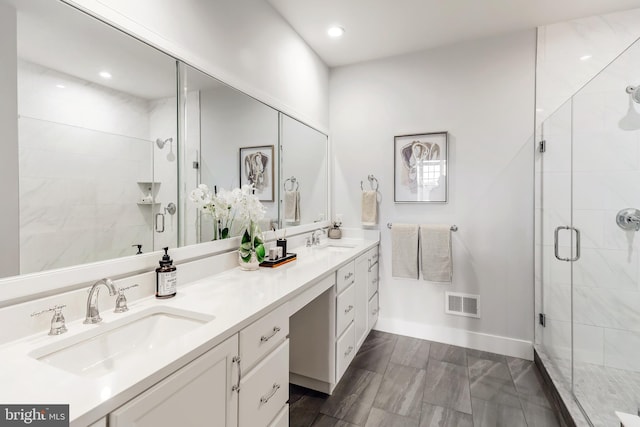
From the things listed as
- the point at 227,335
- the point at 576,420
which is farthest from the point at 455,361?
the point at 227,335

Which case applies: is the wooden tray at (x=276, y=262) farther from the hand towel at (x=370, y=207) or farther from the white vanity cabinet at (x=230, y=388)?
the hand towel at (x=370, y=207)

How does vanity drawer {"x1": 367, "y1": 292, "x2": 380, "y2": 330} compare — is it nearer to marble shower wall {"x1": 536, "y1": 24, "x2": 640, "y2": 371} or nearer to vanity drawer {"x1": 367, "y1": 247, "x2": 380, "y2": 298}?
vanity drawer {"x1": 367, "y1": 247, "x2": 380, "y2": 298}

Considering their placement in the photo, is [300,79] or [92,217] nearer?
[92,217]

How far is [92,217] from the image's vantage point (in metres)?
1.13

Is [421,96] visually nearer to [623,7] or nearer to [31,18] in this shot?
[623,7]

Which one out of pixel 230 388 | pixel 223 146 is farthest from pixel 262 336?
pixel 223 146

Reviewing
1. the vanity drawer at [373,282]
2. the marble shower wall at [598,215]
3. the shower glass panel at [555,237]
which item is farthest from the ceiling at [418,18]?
the vanity drawer at [373,282]

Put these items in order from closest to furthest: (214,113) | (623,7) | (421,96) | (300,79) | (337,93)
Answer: (214,113) → (623,7) → (300,79) → (421,96) → (337,93)

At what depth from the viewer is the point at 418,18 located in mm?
2305

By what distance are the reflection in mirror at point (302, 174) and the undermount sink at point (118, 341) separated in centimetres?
137

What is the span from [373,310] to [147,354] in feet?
7.36

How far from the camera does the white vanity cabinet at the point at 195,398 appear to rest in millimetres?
693

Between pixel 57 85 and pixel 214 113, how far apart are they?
0.77 m

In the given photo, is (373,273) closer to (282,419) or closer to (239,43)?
(282,419)
